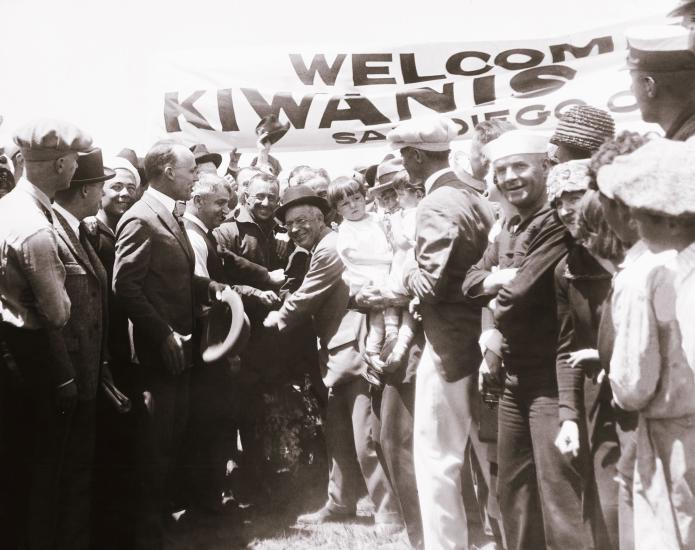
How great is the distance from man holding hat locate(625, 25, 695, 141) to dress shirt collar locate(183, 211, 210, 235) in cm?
332

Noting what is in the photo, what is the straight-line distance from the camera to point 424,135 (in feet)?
14.7

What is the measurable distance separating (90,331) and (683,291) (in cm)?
304

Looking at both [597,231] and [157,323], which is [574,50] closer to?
[157,323]

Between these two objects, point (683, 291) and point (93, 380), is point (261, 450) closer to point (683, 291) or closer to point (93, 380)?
point (93, 380)

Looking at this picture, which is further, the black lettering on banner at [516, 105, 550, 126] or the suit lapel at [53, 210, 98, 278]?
the black lettering on banner at [516, 105, 550, 126]

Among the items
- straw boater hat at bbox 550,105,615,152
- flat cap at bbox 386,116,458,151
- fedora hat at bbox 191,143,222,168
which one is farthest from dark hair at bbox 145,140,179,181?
straw boater hat at bbox 550,105,615,152

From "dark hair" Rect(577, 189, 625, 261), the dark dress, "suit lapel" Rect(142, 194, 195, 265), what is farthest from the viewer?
"suit lapel" Rect(142, 194, 195, 265)

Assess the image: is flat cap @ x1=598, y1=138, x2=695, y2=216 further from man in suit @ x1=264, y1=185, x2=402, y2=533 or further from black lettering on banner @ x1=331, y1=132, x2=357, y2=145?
black lettering on banner @ x1=331, y1=132, x2=357, y2=145

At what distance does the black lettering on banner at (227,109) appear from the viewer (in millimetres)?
7246

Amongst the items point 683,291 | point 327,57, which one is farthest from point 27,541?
point 327,57

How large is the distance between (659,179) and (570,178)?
0.93 m

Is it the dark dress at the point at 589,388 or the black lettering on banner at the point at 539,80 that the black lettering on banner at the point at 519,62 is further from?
the dark dress at the point at 589,388

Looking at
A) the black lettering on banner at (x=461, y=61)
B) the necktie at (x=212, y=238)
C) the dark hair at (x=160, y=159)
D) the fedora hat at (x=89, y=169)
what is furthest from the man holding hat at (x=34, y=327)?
the black lettering on banner at (x=461, y=61)

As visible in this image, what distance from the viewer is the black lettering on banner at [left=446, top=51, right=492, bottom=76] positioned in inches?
270
